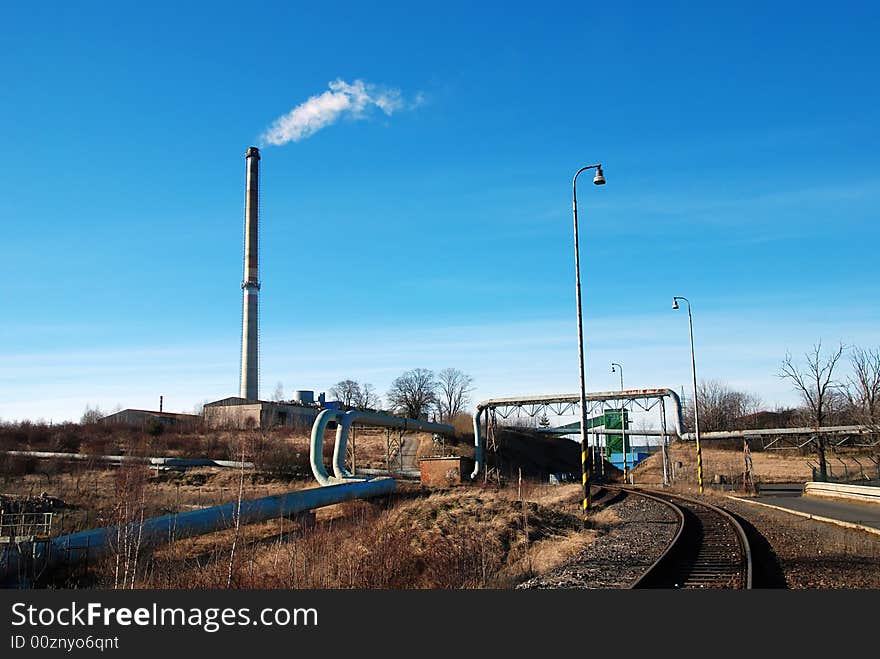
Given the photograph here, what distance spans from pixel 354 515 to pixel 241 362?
5128 cm

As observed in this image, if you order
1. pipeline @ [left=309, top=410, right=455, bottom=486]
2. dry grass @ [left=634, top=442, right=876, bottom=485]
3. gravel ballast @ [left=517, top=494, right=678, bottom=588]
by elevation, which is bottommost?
dry grass @ [left=634, top=442, right=876, bottom=485]

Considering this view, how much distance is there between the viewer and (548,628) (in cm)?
698

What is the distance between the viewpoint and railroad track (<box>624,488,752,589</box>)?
35.0ft

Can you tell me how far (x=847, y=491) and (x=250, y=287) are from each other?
55.4 m

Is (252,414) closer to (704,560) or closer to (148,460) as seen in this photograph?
(148,460)

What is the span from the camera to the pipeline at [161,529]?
1367 centimetres

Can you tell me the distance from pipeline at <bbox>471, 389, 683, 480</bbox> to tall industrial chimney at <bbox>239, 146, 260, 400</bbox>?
3186 cm

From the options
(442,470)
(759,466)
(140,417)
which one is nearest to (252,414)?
(140,417)

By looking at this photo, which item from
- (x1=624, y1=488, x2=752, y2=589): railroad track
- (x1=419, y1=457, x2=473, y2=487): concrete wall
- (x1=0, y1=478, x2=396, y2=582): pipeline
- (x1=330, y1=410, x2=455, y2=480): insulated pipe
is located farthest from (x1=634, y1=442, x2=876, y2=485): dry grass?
(x1=0, y1=478, x2=396, y2=582): pipeline

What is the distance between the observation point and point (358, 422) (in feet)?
124

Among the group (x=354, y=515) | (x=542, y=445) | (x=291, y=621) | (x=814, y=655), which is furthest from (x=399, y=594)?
(x=542, y=445)

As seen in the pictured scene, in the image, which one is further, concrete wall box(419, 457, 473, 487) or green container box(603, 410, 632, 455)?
green container box(603, 410, 632, 455)

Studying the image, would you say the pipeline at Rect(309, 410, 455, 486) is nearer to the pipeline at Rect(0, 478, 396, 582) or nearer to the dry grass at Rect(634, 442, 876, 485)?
the pipeline at Rect(0, 478, 396, 582)

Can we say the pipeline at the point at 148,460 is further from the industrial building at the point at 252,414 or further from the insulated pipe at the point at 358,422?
the industrial building at the point at 252,414
